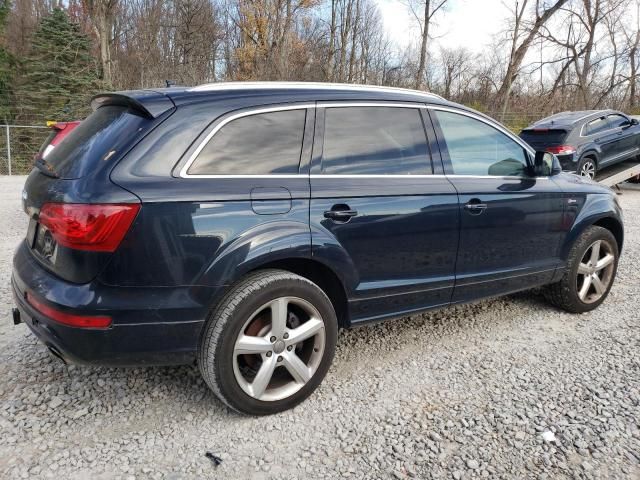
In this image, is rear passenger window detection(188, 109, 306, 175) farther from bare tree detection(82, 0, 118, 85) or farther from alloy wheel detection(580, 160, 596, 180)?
bare tree detection(82, 0, 118, 85)

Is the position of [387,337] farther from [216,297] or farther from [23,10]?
[23,10]

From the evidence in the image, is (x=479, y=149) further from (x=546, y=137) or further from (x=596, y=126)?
(x=596, y=126)

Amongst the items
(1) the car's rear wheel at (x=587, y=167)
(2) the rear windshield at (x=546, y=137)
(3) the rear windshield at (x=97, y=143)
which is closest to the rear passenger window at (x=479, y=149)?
(3) the rear windshield at (x=97, y=143)

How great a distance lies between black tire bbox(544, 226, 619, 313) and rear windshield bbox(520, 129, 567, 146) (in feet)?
20.9

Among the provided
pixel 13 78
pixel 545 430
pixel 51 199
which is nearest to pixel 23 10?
pixel 13 78

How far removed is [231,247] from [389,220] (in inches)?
39.2

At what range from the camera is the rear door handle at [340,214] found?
8.77ft

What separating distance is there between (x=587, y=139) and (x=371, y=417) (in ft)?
31.2

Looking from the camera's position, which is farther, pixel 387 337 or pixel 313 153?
pixel 387 337

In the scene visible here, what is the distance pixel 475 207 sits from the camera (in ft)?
10.6

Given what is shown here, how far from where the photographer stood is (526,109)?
2464 cm

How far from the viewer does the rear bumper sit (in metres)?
2.21

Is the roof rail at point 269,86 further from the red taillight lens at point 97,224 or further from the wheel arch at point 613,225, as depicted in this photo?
the wheel arch at point 613,225

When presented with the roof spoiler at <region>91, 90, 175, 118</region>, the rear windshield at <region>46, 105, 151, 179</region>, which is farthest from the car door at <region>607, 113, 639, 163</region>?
the rear windshield at <region>46, 105, 151, 179</region>
